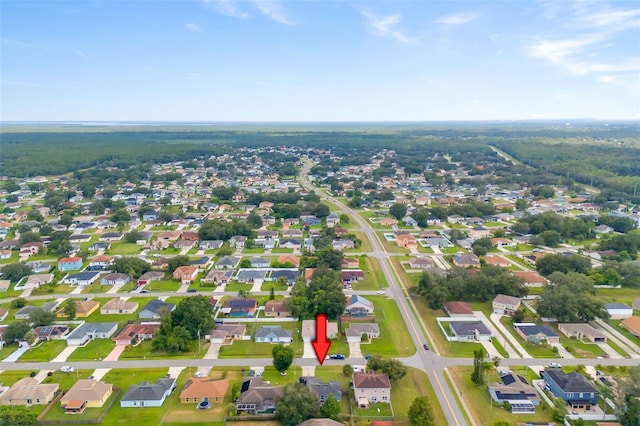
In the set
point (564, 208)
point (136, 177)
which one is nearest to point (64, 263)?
point (136, 177)

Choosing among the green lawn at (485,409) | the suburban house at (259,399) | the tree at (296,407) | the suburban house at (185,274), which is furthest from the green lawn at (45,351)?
the green lawn at (485,409)

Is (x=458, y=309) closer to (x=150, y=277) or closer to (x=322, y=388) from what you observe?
(x=322, y=388)

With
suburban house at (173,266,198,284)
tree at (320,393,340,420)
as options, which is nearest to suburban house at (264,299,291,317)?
suburban house at (173,266,198,284)

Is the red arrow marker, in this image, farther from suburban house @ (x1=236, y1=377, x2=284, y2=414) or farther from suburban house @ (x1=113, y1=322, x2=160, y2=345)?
suburban house @ (x1=113, y1=322, x2=160, y2=345)

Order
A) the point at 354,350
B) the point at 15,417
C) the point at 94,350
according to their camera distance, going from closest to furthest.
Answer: the point at 15,417
the point at 354,350
the point at 94,350

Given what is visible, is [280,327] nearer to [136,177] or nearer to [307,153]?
[136,177]

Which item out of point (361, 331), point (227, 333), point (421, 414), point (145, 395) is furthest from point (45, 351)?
point (421, 414)

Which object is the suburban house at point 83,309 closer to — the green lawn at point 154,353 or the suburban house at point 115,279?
the suburban house at point 115,279
